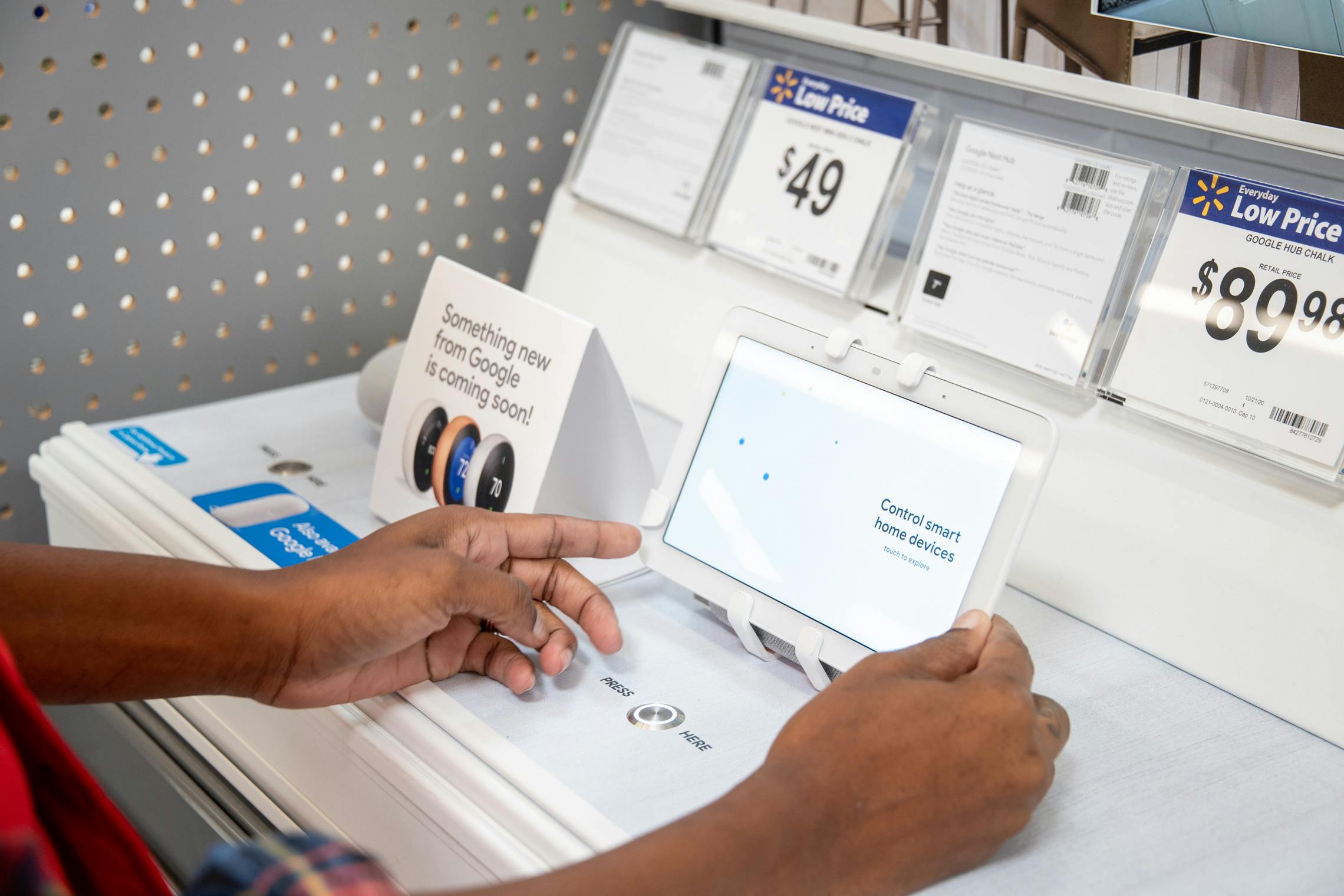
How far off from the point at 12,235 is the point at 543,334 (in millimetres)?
616

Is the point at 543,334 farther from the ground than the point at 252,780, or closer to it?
farther from the ground

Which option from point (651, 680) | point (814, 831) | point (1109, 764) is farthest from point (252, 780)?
point (1109, 764)

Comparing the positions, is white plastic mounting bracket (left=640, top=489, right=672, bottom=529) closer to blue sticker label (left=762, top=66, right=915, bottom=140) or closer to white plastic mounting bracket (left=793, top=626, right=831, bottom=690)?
white plastic mounting bracket (left=793, top=626, right=831, bottom=690)

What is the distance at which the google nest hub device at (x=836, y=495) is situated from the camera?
0.83m

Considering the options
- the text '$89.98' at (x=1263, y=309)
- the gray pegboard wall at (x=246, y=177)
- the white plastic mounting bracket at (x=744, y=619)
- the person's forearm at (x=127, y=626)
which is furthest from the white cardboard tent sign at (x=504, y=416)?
the text '$89.98' at (x=1263, y=309)

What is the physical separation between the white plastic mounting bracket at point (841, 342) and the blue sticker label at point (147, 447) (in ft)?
2.31

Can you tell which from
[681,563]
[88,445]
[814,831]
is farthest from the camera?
[88,445]

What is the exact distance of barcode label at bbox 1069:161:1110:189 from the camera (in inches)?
40.4

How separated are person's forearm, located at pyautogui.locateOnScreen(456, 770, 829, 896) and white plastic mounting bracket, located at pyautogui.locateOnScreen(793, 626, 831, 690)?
0.22 m

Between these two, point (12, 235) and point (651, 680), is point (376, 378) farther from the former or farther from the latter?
point (651, 680)

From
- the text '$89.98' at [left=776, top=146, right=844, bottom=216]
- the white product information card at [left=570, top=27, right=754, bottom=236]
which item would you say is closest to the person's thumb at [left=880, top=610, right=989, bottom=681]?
the text '$89.98' at [left=776, top=146, right=844, bottom=216]

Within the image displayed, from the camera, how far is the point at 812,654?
2.88 feet

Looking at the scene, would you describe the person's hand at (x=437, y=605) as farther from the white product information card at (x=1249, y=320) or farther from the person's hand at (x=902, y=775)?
the white product information card at (x=1249, y=320)

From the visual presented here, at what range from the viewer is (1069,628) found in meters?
1.03
